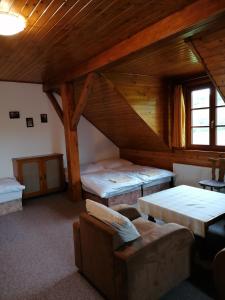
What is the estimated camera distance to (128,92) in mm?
3971

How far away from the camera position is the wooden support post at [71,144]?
13.6 ft

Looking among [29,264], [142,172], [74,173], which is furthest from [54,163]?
[29,264]

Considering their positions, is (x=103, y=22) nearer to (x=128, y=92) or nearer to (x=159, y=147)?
(x=128, y=92)

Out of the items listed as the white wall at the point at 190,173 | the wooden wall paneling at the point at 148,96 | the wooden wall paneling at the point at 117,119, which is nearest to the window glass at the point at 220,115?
the white wall at the point at 190,173

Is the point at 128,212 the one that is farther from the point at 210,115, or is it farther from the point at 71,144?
the point at 210,115

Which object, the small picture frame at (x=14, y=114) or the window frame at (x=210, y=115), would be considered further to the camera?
the small picture frame at (x=14, y=114)

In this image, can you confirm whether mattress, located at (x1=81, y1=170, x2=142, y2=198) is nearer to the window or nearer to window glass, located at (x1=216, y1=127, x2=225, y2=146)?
the window

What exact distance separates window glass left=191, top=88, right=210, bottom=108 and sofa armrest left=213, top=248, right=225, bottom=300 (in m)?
3.24

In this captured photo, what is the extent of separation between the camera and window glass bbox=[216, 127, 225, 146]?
4043mm

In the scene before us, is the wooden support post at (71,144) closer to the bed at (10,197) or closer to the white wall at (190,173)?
the bed at (10,197)

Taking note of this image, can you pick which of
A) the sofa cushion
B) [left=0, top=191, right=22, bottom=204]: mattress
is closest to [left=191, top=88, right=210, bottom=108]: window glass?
the sofa cushion

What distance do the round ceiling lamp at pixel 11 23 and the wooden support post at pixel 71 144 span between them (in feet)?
6.61

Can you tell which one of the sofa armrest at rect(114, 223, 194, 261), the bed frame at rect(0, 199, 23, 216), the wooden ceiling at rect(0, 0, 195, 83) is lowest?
the bed frame at rect(0, 199, 23, 216)

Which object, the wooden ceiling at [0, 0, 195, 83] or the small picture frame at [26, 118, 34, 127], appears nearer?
the wooden ceiling at [0, 0, 195, 83]
